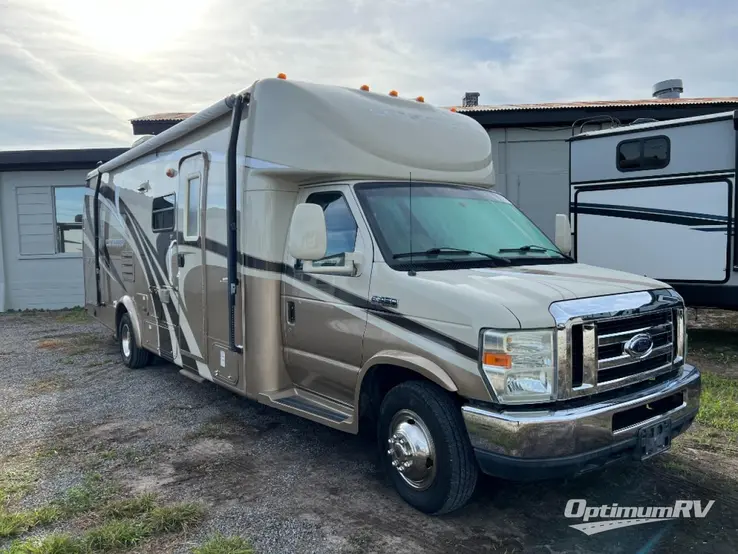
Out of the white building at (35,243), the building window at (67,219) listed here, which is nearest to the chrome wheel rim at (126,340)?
the white building at (35,243)

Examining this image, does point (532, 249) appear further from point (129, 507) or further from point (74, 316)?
point (74, 316)

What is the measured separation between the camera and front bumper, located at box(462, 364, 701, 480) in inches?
128

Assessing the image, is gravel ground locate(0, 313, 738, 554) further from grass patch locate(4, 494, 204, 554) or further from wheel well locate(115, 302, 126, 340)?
wheel well locate(115, 302, 126, 340)

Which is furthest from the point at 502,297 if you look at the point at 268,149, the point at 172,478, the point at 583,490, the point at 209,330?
the point at 209,330

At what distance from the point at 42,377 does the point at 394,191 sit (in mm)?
5716

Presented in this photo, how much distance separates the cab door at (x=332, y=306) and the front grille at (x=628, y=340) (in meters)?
1.52

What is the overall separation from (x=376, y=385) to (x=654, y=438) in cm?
177

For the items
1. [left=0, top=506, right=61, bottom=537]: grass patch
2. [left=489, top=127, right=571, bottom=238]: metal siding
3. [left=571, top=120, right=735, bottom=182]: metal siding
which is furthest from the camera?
[left=489, top=127, right=571, bottom=238]: metal siding

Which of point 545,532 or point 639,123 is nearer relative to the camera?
point 545,532

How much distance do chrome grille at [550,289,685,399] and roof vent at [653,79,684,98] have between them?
40.5 feet

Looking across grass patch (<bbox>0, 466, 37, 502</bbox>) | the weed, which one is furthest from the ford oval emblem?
grass patch (<bbox>0, 466, 37, 502</bbox>)

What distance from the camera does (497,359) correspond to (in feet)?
10.9

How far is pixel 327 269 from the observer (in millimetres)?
4262

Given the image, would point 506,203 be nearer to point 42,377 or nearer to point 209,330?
point 209,330
